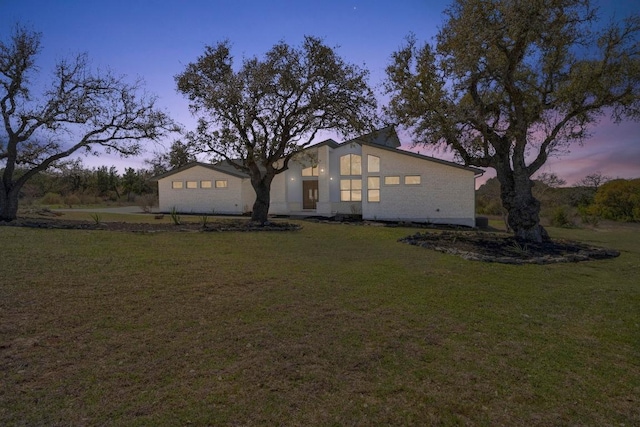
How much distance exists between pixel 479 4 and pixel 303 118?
815 cm

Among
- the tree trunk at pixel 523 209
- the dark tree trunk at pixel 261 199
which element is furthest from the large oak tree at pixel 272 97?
the tree trunk at pixel 523 209

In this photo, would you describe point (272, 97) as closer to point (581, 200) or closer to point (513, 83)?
point (513, 83)

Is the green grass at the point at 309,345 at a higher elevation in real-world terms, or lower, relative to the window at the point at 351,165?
lower

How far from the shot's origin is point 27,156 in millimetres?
16141

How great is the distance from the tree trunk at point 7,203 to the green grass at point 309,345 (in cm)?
940

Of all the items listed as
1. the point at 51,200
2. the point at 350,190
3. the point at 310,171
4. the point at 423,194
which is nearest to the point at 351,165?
the point at 350,190

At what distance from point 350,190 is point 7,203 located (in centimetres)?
1752

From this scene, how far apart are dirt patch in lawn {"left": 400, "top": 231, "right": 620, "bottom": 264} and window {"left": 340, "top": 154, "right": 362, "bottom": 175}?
37.7ft

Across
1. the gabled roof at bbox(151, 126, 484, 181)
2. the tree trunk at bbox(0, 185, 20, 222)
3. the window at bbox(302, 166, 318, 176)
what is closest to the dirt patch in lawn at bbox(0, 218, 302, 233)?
the tree trunk at bbox(0, 185, 20, 222)

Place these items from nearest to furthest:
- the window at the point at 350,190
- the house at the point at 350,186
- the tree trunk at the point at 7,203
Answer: the tree trunk at the point at 7,203 < the house at the point at 350,186 < the window at the point at 350,190

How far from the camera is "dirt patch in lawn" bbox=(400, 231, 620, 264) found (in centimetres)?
1002

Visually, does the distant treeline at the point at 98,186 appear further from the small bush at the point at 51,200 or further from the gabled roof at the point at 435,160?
the gabled roof at the point at 435,160

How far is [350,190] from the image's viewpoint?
80.5ft

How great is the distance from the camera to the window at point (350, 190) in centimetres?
2434
